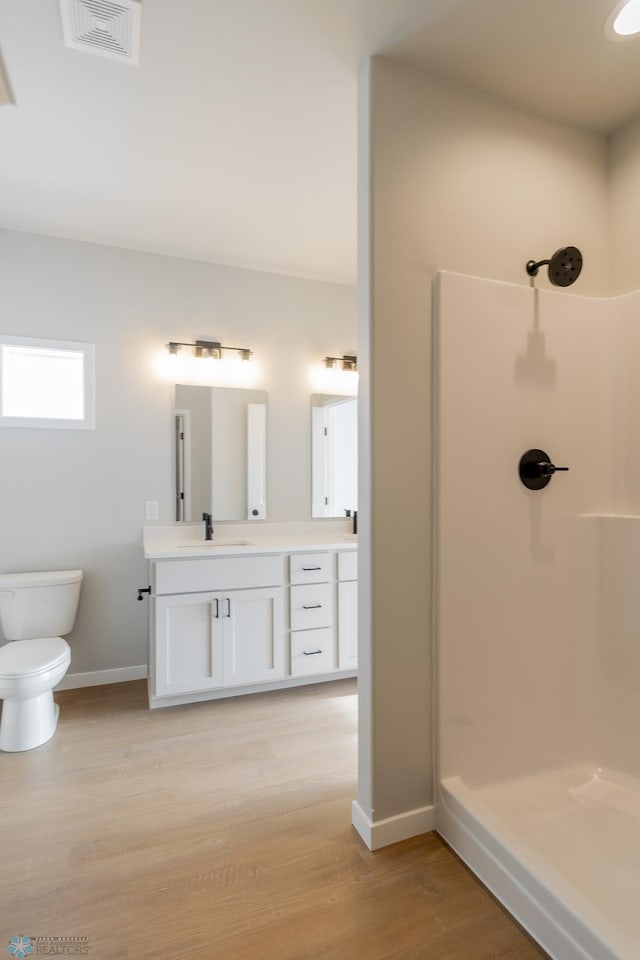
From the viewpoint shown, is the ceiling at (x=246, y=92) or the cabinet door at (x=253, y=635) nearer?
the ceiling at (x=246, y=92)

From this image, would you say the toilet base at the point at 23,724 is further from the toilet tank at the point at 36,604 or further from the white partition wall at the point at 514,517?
the white partition wall at the point at 514,517

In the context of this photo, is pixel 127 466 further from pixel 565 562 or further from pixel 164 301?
pixel 565 562

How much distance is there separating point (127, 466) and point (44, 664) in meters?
1.21

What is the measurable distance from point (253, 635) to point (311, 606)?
368 millimetres

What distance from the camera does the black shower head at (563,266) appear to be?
5.75 feet

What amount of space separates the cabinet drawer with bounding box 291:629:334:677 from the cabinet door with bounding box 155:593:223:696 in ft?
1.42

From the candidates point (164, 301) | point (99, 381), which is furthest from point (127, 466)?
point (164, 301)

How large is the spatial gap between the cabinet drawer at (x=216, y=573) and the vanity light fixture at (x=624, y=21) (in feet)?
8.16

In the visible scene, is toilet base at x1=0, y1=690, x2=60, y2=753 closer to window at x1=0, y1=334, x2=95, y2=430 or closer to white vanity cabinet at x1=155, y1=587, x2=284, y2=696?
white vanity cabinet at x1=155, y1=587, x2=284, y2=696

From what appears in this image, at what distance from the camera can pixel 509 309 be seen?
5.65ft

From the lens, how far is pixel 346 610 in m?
2.90

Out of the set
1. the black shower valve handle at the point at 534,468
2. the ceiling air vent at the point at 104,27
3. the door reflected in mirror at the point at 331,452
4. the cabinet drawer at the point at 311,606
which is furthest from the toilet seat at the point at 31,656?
the ceiling air vent at the point at 104,27

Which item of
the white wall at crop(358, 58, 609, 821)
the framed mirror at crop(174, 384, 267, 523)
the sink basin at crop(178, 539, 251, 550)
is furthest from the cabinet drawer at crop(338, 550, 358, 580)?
the white wall at crop(358, 58, 609, 821)

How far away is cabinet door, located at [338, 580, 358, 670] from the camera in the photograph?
2.89m
